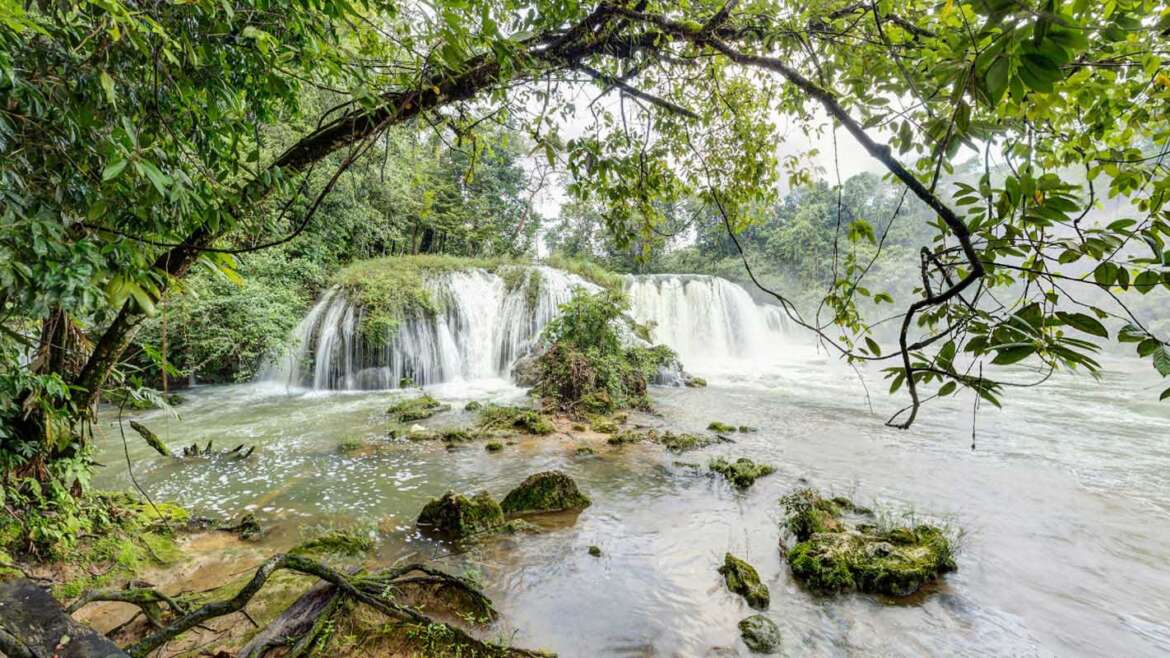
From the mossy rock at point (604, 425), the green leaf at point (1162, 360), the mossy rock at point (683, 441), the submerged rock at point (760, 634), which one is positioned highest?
the green leaf at point (1162, 360)

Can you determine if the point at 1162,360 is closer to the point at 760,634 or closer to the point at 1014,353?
the point at 1014,353

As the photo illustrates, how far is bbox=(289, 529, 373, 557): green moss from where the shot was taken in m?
3.72

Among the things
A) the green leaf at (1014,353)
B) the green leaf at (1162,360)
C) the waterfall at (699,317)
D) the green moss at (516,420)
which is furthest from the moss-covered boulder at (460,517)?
the waterfall at (699,317)

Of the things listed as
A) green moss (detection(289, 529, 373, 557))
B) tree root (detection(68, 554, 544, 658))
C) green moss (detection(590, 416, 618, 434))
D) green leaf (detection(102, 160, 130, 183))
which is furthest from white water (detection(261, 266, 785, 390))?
Result: green leaf (detection(102, 160, 130, 183))

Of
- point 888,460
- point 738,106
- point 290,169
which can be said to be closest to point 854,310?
point 738,106

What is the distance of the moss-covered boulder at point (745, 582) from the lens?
11.5 ft

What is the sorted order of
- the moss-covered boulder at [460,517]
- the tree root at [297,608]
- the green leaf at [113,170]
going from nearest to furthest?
the green leaf at [113,170], the tree root at [297,608], the moss-covered boulder at [460,517]

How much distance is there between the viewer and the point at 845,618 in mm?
3406

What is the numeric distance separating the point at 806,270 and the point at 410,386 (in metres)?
25.9

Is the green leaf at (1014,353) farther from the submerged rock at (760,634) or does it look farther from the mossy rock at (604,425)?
the mossy rock at (604,425)

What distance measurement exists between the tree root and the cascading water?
10287mm

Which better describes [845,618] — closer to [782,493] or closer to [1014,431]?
[782,493]

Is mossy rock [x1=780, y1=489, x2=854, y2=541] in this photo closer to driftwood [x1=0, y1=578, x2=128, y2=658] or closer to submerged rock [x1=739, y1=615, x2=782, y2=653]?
submerged rock [x1=739, y1=615, x2=782, y2=653]

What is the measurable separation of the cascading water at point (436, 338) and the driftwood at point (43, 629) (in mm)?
10716
